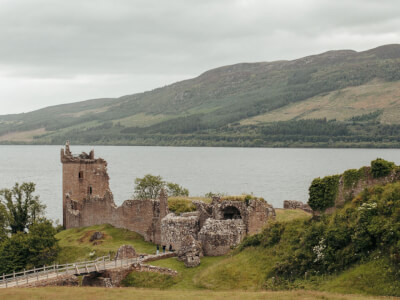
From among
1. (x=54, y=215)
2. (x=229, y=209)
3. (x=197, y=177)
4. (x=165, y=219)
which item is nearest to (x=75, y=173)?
(x=165, y=219)

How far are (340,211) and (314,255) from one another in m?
3.60

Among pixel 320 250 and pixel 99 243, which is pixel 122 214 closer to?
pixel 99 243

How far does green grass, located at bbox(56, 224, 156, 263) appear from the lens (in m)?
49.1

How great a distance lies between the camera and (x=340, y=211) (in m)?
32.2

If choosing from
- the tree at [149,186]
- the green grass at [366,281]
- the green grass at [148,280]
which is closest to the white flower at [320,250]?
the green grass at [366,281]

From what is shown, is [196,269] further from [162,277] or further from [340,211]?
[340,211]

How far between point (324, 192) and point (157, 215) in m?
20.5

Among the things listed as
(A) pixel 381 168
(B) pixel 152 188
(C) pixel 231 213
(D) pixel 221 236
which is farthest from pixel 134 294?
(B) pixel 152 188

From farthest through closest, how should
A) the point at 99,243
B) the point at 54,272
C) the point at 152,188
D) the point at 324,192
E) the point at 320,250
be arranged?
the point at 152,188 < the point at 99,243 < the point at 54,272 < the point at 324,192 < the point at 320,250

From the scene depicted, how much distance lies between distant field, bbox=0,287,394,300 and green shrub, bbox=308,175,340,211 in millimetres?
8895

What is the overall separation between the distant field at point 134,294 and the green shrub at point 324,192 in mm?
8895

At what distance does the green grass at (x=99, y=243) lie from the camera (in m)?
49.1

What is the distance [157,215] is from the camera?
5031 cm

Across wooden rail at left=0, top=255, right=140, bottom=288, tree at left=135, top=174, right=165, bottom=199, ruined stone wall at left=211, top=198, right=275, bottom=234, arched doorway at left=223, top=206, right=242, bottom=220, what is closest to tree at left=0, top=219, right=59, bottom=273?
wooden rail at left=0, top=255, right=140, bottom=288
